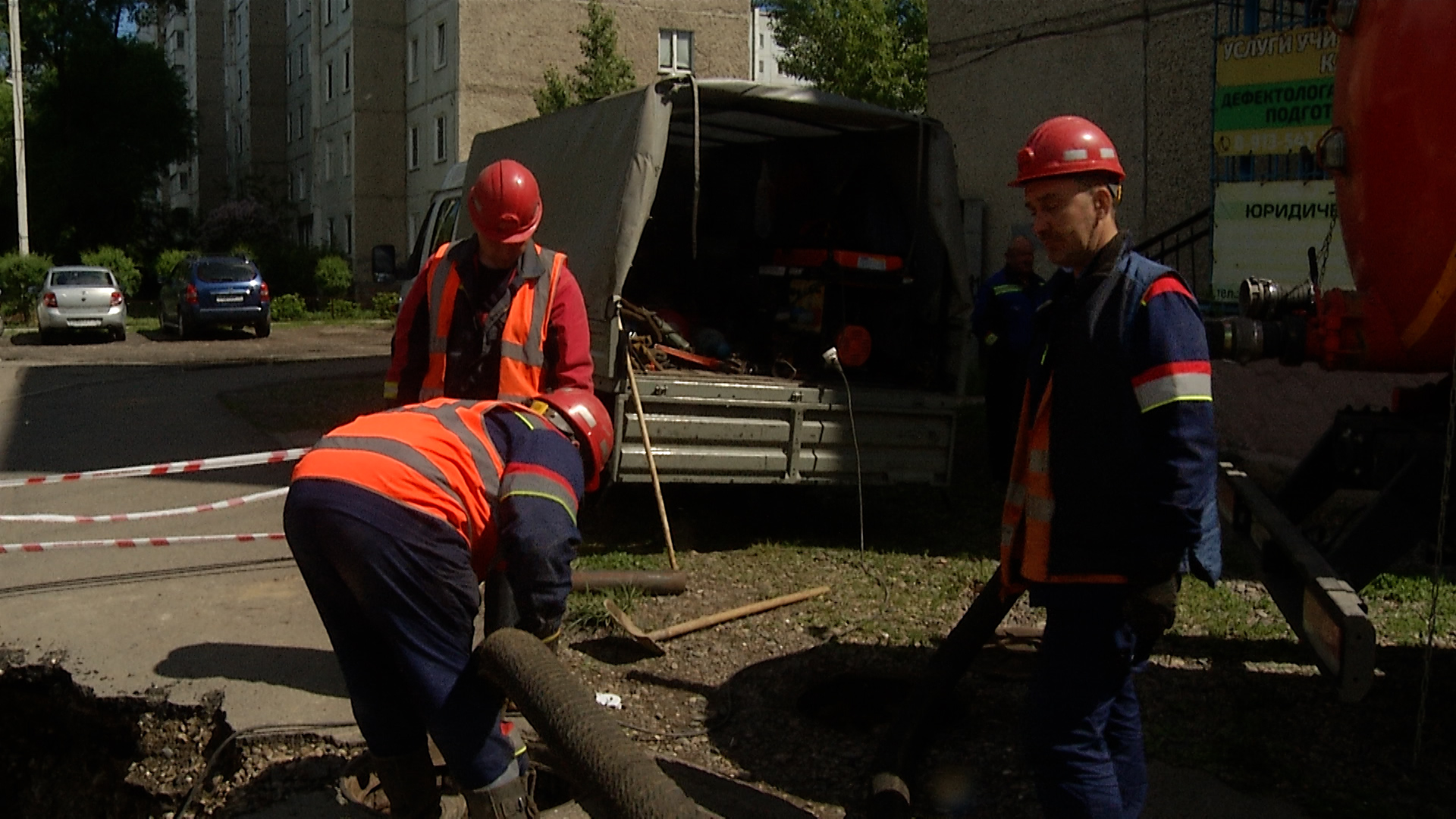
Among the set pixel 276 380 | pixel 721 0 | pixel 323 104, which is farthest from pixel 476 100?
pixel 276 380

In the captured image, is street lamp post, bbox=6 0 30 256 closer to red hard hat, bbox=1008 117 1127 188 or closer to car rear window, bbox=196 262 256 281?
car rear window, bbox=196 262 256 281

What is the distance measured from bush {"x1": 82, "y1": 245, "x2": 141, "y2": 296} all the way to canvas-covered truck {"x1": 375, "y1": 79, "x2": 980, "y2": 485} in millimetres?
31692

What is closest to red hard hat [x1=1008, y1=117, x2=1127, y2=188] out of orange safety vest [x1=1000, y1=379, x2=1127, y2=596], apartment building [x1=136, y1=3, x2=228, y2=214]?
orange safety vest [x1=1000, y1=379, x2=1127, y2=596]

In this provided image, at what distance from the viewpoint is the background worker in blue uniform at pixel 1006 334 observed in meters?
7.78

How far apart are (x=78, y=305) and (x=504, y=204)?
23060 millimetres

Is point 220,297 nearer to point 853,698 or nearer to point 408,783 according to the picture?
point 853,698

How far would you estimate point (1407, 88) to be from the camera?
4.01 m

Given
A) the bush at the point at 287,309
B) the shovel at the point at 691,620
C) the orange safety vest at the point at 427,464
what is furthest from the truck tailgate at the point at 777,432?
the bush at the point at 287,309

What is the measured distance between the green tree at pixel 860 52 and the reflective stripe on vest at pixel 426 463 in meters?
27.1

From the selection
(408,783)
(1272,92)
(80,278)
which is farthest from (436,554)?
(80,278)

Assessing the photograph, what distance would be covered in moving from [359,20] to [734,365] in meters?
32.1

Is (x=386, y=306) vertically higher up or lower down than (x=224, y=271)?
lower down

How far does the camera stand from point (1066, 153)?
316 centimetres

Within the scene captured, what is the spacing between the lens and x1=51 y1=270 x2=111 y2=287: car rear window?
80.4 ft
